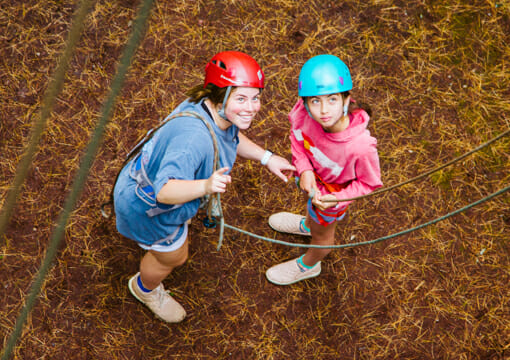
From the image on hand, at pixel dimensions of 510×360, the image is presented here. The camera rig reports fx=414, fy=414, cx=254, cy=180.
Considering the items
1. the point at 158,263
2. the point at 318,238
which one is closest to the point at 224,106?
the point at 158,263

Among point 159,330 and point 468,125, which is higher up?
point 468,125

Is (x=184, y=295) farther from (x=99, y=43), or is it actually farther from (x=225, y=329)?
(x=99, y=43)

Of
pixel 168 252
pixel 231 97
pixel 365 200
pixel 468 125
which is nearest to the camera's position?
pixel 231 97

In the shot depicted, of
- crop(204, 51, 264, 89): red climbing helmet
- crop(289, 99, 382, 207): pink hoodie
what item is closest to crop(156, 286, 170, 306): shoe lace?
crop(289, 99, 382, 207): pink hoodie

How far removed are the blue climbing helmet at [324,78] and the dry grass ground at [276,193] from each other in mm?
1629

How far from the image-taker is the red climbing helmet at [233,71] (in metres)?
2.10

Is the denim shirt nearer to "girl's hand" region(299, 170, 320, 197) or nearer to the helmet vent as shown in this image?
the helmet vent

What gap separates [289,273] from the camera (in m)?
3.37

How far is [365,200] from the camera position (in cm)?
371

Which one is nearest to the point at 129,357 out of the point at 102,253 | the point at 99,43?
the point at 102,253

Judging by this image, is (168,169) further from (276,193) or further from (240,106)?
(276,193)

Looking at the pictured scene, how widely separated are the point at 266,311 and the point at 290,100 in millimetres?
1934

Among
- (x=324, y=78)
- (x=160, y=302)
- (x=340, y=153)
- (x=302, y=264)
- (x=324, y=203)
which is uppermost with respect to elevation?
(x=324, y=78)

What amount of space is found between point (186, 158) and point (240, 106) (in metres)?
0.45
